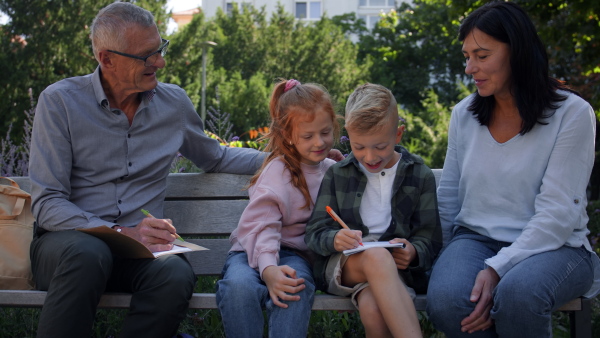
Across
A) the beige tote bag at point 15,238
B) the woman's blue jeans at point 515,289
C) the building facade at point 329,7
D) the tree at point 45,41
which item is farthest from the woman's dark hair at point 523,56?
the building facade at point 329,7

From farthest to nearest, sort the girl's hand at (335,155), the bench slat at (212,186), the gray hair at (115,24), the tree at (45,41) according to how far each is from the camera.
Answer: the tree at (45,41)
the bench slat at (212,186)
the girl's hand at (335,155)
the gray hair at (115,24)

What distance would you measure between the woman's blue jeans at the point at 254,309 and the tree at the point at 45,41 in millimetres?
16749

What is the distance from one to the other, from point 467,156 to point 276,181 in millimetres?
868

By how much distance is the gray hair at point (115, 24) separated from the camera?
3.42m

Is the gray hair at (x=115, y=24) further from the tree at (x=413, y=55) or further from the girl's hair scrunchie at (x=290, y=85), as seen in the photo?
the tree at (x=413, y=55)

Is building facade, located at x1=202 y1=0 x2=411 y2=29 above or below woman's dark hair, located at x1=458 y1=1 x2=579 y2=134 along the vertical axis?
below

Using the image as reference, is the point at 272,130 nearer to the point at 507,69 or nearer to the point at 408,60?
the point at 507,69

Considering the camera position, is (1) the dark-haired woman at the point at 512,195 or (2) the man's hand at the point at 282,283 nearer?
(1) the dark-haired woman at the point at 512,195

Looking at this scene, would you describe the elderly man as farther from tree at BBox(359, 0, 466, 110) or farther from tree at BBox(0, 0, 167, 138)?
tree at BBox(359, 0, 466, 110)

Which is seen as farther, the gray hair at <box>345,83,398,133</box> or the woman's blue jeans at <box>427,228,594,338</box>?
the gray hair at <box>345,83,398,133</box>

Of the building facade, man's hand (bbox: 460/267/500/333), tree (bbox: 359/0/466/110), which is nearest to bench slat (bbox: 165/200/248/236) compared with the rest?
man's hand (bbox: 460/267/500/333)

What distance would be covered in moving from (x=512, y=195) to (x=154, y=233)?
154cm

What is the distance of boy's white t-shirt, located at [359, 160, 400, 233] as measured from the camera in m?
3.20

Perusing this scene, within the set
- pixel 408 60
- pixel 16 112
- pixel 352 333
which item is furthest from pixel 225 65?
pixel 352 333
